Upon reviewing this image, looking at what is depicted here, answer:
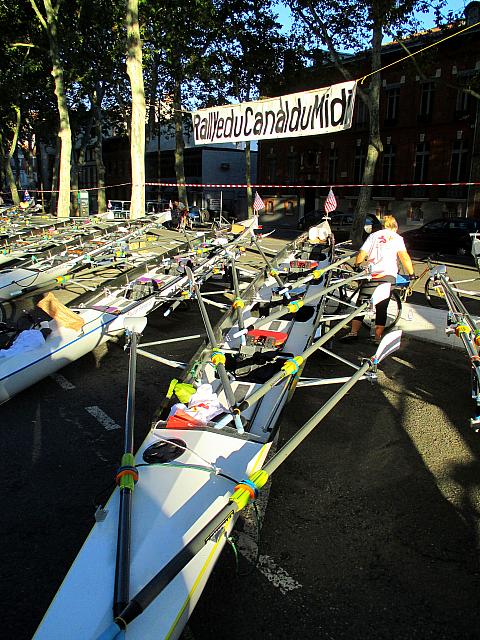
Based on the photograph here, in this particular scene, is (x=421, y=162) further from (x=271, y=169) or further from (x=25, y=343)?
(x=25, y=343)

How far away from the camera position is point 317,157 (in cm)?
3550

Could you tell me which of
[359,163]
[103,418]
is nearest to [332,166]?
[359,163]

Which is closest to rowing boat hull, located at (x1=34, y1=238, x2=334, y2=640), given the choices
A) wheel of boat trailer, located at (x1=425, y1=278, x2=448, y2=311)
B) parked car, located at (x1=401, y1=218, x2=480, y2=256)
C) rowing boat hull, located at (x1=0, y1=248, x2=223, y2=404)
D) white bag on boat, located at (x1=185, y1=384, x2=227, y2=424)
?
white bag on boat, located at (x1=185, y1=384, x2=227, y2=424)

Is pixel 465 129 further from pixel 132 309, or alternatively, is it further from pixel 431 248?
pixel 132 309

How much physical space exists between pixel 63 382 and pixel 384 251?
16.5 ft

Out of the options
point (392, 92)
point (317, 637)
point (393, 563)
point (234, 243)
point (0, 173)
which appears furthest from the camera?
point (0, 173)

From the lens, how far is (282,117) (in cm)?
1205

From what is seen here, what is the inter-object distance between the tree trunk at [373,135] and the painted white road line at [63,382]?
15.7m

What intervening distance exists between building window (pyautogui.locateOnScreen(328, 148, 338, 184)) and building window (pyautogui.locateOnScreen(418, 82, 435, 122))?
21.4 ft

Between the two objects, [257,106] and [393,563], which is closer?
[393,563]

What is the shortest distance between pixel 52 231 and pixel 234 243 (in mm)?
6530

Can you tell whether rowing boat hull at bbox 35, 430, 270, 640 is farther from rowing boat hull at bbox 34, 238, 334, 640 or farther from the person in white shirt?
the person in white shirt

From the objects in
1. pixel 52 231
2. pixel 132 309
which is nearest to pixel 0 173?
pixel 52 231

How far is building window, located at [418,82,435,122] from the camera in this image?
29.0 meters
